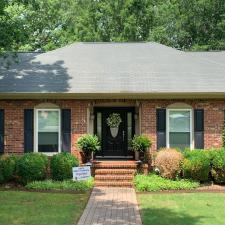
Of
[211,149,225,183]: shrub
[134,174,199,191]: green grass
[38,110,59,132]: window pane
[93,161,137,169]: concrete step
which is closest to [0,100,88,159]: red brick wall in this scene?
[38,110,59,132]: window pane

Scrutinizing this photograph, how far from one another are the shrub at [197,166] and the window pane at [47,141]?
5.02 meters

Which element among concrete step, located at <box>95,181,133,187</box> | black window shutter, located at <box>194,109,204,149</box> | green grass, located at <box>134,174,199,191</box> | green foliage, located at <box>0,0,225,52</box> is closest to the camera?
green grass, located at <box>134,174,199,191</box>

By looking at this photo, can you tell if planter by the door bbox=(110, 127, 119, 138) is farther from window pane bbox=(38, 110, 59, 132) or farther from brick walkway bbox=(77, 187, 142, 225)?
brick walkway bbox=(77, 187, 142, 225)

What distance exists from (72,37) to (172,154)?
22122mm

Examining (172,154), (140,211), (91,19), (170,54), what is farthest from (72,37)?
(140,211)

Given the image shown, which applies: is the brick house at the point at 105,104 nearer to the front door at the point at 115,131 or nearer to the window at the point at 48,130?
the window at the point at 48,130

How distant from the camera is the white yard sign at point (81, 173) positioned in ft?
52.0

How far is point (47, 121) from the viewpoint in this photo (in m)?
17.8

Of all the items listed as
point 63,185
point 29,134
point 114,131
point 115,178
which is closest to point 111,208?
point 63,185

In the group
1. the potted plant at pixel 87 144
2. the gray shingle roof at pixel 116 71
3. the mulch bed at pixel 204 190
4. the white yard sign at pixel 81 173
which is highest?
the gray shingle roof at pixel 116 71

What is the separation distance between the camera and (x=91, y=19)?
37.4m

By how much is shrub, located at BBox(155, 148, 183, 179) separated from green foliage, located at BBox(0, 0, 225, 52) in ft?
68.2

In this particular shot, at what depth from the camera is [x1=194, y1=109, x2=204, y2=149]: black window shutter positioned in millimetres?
17531

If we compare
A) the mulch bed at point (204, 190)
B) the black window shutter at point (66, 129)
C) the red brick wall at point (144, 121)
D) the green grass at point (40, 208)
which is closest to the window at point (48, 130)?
the black window shutter at point (66, 129)
